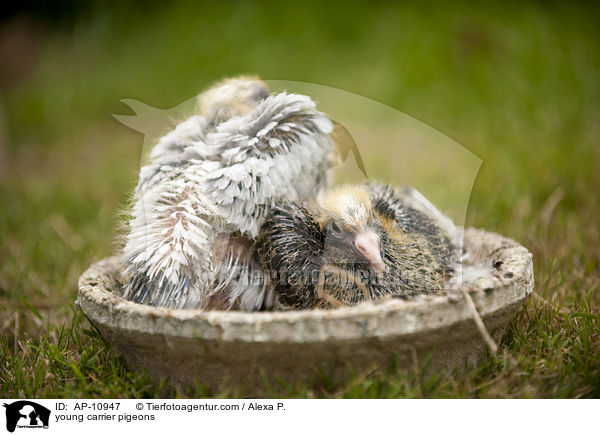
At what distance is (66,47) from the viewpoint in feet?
18.3

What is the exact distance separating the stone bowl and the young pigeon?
5.2 inches

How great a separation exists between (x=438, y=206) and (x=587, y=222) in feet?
4.02

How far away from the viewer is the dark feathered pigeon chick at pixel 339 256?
1706 mm

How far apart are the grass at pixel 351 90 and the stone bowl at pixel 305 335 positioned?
6cm

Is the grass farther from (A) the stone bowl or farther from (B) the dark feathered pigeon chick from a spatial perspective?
(B) the dark feathered pigeon chick

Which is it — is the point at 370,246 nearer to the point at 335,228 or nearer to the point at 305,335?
the point at 335,228

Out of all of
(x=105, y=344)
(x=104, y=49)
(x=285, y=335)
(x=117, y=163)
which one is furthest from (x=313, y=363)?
(x=104, y=49)

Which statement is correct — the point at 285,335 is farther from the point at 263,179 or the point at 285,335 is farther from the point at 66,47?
the point at 66,47

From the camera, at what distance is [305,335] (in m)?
1.43
